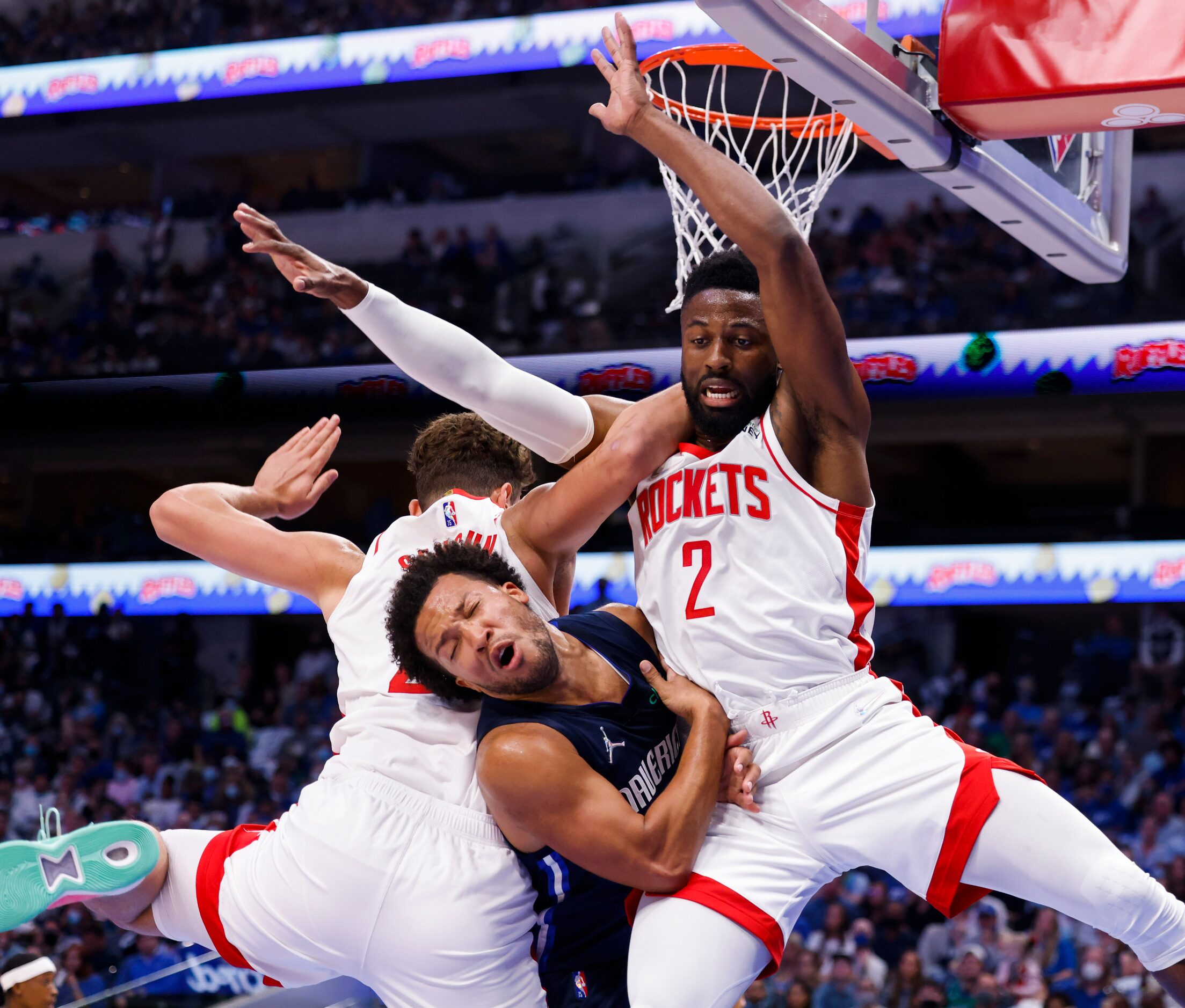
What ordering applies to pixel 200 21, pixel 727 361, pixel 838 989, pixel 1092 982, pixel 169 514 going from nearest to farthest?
pixel 727 361, pixel 169 514, pixel 1092 982, pixel 838 989, pixel 200 21

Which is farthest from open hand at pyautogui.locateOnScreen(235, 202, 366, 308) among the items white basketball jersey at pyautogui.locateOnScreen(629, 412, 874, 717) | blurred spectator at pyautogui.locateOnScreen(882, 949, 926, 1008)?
blurred spectator at pyautogui.locateOnScreen(882, 949, 926, 1008)

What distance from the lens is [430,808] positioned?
315cm

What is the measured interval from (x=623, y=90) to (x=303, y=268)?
0.89m

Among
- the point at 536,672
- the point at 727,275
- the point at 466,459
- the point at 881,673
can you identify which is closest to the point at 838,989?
the point at 881,673

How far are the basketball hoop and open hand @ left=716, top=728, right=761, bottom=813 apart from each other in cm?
120

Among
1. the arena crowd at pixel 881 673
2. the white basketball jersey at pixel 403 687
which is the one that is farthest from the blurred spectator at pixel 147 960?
A: the white basketball jersey at pixel 403 687

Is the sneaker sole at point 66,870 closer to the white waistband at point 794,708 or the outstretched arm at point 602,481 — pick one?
the outstretched arm at point 602,481

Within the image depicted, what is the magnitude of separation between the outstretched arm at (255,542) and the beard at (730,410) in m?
1.09

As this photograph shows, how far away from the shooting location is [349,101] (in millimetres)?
15484

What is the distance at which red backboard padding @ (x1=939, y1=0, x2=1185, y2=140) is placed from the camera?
3119 millimetres

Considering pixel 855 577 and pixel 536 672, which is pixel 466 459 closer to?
pixel 536 672

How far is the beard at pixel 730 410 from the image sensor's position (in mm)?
3008

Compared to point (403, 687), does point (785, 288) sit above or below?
above

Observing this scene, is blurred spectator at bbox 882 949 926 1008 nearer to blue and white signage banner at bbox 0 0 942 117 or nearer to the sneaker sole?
the sneaker sole
